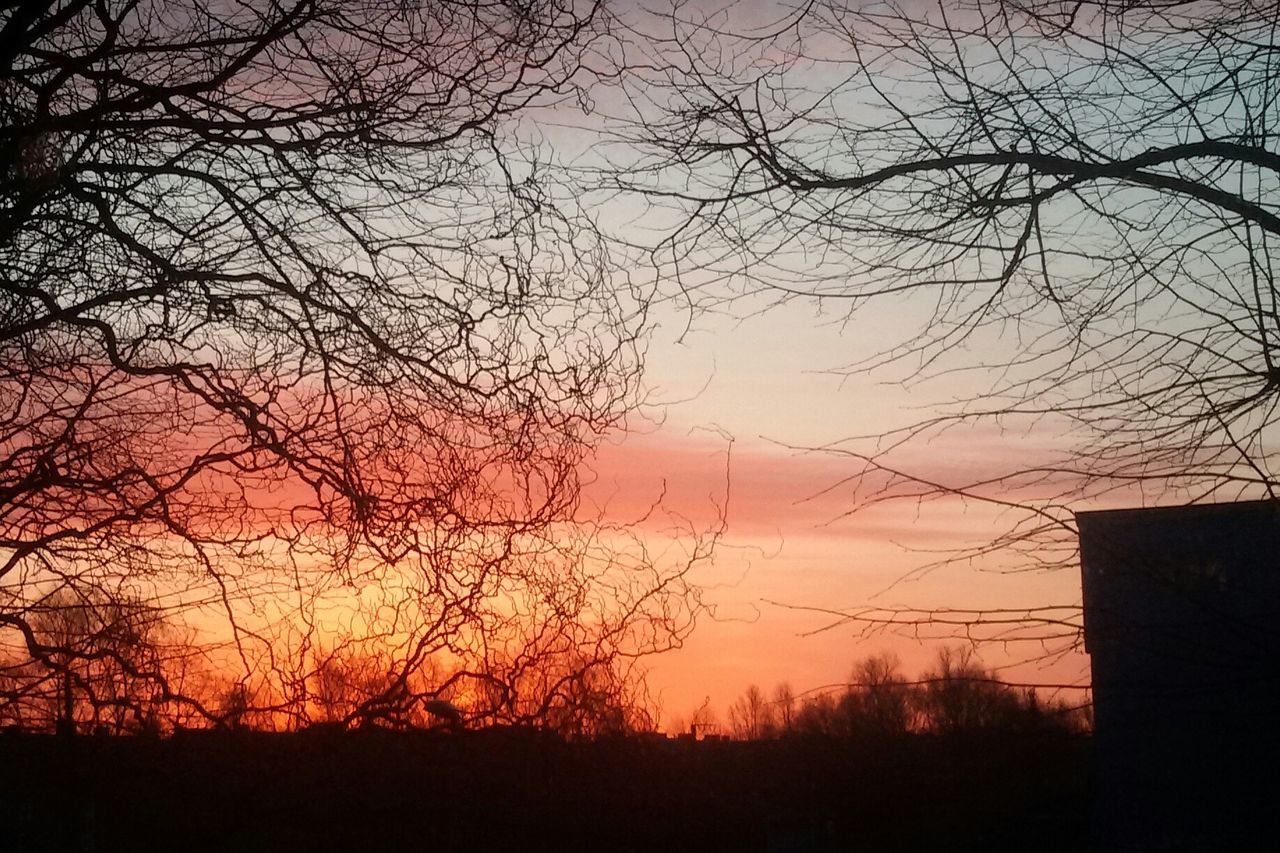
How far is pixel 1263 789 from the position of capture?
14.6 ft

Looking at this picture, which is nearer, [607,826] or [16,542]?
[16,542]

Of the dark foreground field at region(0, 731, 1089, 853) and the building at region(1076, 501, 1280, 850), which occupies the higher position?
the building at region(1076, 501, 1280, 850)

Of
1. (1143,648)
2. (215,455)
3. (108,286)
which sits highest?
(108,286)

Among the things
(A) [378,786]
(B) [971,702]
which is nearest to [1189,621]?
(B) [971,702]

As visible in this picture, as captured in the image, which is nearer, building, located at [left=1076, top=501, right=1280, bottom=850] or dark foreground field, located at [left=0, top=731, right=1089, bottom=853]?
building, located at [left=1076, top=501, right=1280, bottom=850]

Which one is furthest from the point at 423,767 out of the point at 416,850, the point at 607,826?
the point at 607,826

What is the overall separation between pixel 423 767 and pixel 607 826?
108 cm

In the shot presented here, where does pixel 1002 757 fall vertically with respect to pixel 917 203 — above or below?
below

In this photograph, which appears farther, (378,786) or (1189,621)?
(378,786)

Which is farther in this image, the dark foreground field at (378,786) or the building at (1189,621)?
the dark foreground field at (378,786)

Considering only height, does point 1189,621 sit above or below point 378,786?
above

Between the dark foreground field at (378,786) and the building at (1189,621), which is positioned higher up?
the building at (1189,621)

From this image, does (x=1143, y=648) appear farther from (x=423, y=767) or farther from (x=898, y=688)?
(x=423, y=767)

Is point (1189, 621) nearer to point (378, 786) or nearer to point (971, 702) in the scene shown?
point (971, 702)
